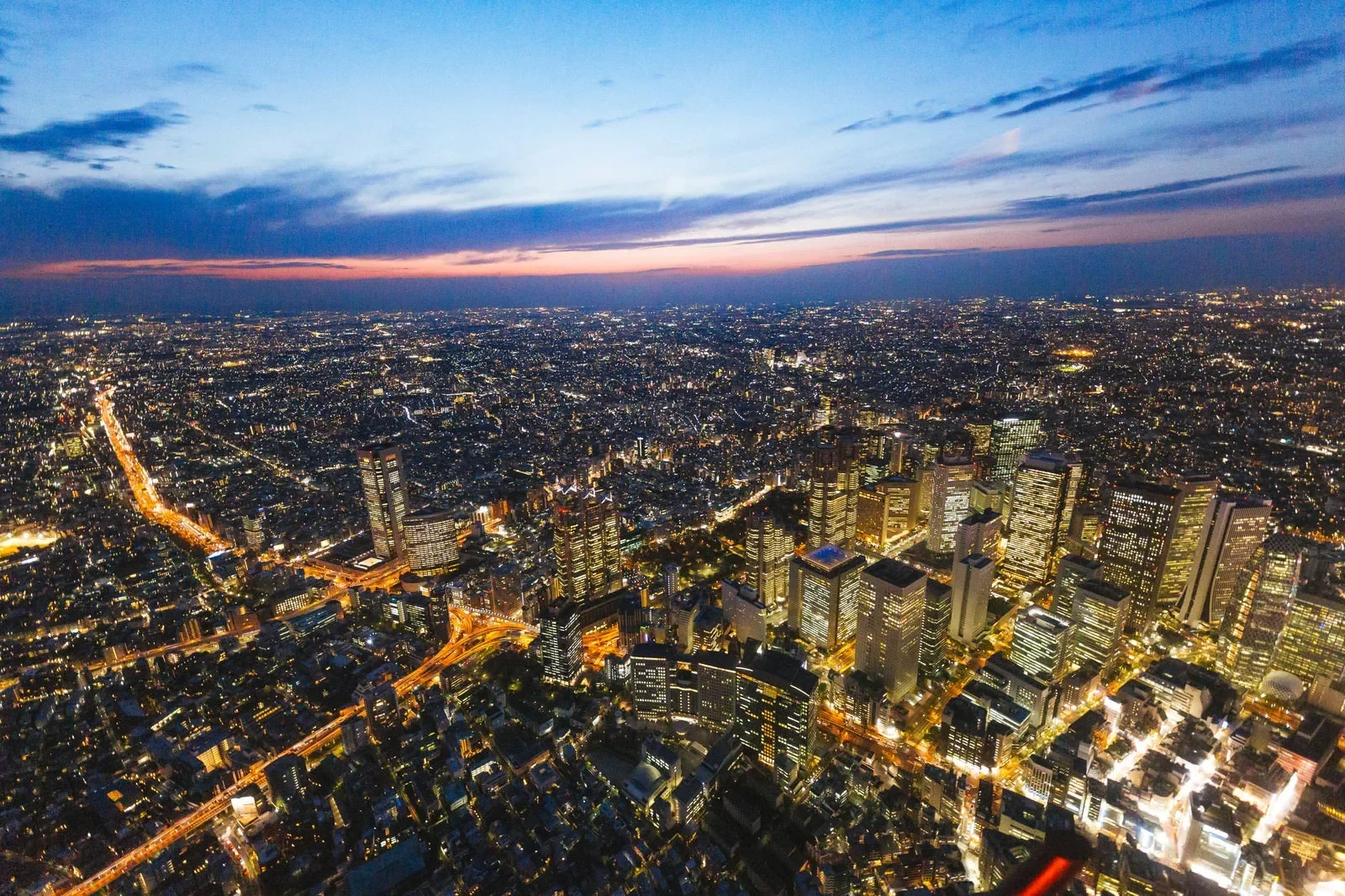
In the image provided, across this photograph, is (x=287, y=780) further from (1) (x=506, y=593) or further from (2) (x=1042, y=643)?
(2) (x=1042, y=643)

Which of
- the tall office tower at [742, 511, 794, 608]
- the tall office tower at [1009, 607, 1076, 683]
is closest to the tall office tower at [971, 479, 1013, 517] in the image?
the tall office tower at [1009, 607, 1076, 683]

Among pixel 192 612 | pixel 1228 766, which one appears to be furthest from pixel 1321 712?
pixel 192 612

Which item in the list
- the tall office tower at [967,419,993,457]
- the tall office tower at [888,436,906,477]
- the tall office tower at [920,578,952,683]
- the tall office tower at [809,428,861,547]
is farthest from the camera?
the tall office tower at [888,436,906,477]

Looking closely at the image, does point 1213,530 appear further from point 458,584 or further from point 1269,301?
point 458,584

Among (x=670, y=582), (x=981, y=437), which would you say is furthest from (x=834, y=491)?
(x=981, y=437)

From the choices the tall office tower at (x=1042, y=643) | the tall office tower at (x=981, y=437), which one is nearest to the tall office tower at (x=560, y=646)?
the tall office tower at (x=1042, y=643)

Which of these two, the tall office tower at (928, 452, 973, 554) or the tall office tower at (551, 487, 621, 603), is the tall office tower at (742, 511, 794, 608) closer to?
the tall office tower at (551, 487, 621, 603)
